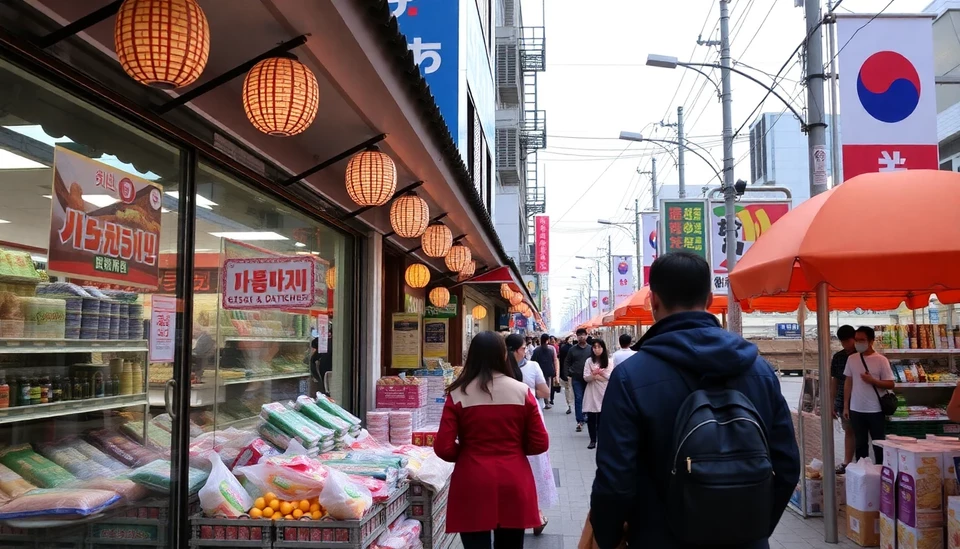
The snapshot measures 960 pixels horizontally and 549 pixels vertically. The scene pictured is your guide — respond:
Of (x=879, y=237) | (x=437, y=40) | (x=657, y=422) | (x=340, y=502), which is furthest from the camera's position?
(x=437, y=40)

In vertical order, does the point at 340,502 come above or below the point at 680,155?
below

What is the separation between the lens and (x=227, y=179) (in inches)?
229

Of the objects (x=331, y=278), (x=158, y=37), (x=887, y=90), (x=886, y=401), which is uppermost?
(x=887, y=90)

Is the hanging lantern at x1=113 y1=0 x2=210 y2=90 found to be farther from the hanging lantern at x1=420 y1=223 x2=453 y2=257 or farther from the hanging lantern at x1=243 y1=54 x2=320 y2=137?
the hanging lantern at x1=420 y1=223 x2=453 y2=257

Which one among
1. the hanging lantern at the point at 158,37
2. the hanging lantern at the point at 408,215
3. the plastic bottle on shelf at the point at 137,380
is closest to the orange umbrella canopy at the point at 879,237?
the hanging lantern at the point at 408,215

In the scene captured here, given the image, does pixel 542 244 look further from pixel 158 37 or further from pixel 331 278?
pixel 158 37

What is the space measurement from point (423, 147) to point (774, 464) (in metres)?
4.21

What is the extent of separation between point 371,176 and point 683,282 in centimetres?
360

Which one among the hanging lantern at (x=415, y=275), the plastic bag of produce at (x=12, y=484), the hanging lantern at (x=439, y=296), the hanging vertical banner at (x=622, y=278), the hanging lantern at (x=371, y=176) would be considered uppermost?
the hanging vertical banner at (x=622, y=278)

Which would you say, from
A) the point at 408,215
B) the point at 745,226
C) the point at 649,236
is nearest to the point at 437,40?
the point at 745,226

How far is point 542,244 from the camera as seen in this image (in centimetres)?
4366

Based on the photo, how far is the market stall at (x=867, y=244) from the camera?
5.84m

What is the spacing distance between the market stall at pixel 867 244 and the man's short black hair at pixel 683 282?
13.1 feet

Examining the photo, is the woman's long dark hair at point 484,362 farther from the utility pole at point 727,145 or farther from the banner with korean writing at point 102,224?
the utility pole at point 727,145
